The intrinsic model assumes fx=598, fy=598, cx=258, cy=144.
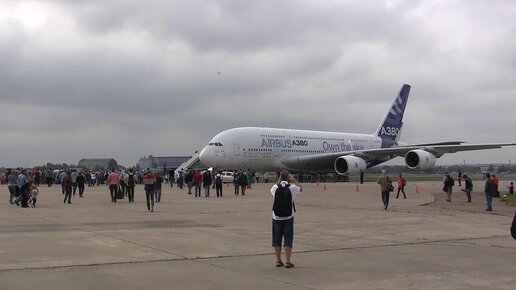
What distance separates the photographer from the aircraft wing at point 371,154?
47.8m

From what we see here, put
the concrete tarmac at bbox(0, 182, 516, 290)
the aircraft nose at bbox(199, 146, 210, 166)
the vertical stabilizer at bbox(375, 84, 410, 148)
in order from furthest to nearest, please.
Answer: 1. the vertical stabilizer at bbox(375, 84, 410, 148)
2. the aircraft nose at bbox(199, 146, 210, 166)
3. the concrete tarmac at bbox(0, 182, 516, 290)

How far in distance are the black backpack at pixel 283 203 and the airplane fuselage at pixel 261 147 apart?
37.1 m

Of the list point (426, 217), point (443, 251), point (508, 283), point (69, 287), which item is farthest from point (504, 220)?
point (69, 287)

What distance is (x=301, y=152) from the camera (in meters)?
52.1

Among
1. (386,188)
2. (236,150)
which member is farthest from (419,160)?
(386,188)

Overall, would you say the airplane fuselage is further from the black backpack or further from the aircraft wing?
the black backpack

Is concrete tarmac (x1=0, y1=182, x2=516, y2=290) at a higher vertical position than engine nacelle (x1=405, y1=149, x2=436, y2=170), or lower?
lower

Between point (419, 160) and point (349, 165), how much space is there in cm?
544

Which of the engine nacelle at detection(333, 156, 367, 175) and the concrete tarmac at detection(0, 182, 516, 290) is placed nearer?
the concrete tarmac at detection(0, 182, 516, 290)

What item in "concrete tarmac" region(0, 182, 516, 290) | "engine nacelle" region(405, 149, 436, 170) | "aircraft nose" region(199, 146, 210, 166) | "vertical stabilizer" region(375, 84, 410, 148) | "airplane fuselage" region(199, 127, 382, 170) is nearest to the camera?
"concrete tarmac" region(0, 182, 516, 290)

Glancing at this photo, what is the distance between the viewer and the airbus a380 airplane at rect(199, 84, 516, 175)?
46.2 metres

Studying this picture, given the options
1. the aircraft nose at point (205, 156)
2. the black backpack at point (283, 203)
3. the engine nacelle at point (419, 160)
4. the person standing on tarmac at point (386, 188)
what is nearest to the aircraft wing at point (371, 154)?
the engine nacelle at point (419, 160)

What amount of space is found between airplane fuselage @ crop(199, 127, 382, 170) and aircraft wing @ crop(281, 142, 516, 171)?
91 centimetres

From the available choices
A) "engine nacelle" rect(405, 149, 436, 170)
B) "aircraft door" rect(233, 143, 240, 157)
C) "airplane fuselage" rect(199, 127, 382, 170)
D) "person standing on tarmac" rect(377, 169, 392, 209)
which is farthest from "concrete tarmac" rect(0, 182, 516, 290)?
"aircraft door" rect(233, 143, 240, 157)
